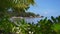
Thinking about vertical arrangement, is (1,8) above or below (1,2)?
below

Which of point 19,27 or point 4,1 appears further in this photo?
point 4,1

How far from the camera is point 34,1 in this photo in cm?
570

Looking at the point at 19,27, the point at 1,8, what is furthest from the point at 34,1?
the point at 19,27

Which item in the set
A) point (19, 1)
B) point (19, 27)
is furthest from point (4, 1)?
point (19, 27)

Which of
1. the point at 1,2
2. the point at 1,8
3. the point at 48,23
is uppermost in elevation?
the point at 48,23

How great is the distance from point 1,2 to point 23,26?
4.42 m

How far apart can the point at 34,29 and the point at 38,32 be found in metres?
0.09

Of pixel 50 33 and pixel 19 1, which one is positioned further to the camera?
pixel 19 1

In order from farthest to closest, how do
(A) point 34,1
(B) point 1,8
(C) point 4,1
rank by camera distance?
(B) point 1,8 → (C) point 4,1 → (A) point 34,1

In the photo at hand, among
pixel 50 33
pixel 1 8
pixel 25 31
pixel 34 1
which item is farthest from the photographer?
pixel 1 8

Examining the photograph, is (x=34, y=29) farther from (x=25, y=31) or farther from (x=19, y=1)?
(x=19, y=1)

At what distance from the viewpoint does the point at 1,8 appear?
7504mm

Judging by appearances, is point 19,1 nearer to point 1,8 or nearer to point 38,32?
point 1,8

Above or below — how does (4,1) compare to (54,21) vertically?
below
